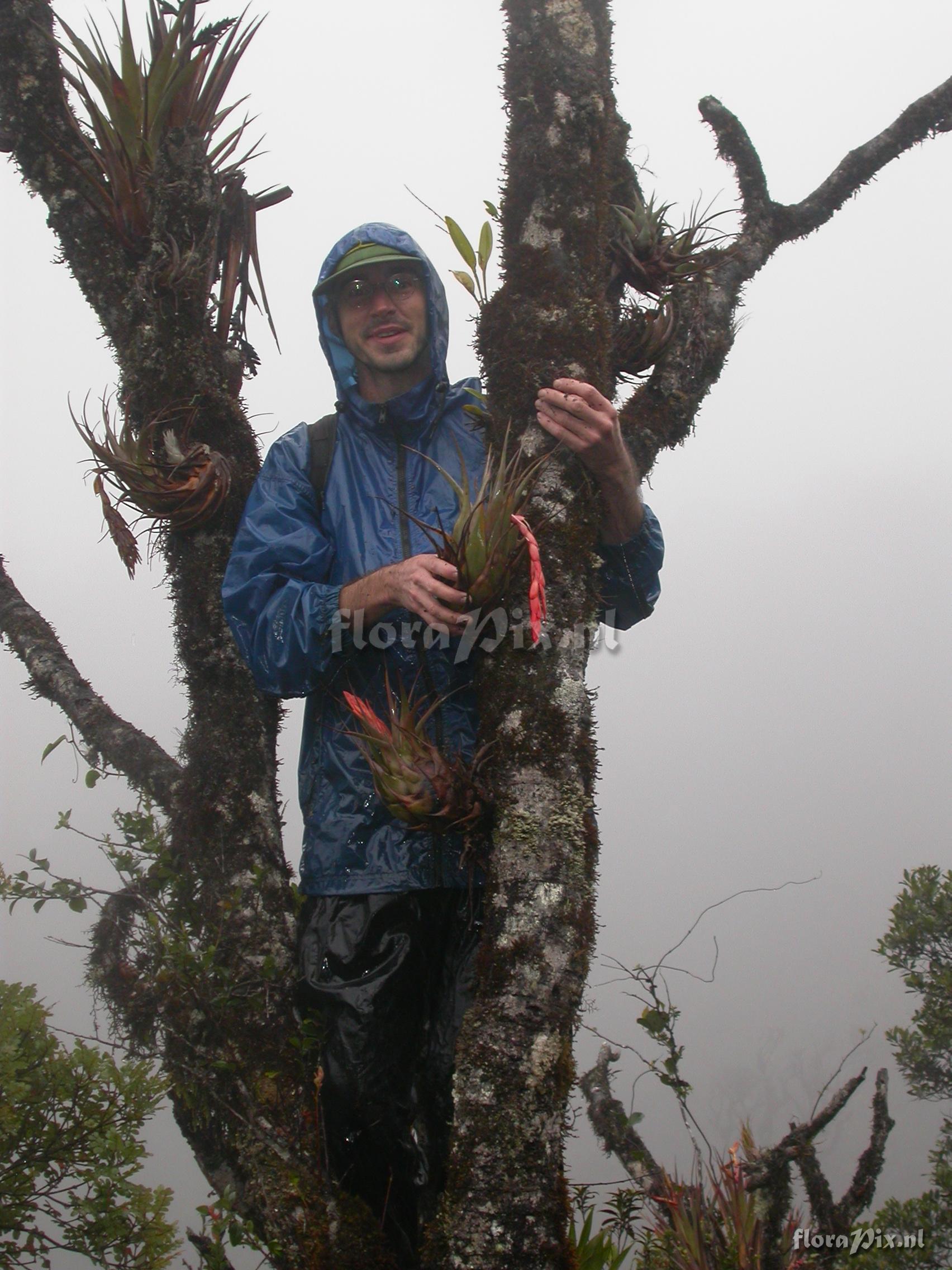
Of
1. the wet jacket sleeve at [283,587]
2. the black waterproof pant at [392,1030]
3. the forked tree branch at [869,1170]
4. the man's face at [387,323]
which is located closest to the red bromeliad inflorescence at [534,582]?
the wet jacket sleeve at [283,587]

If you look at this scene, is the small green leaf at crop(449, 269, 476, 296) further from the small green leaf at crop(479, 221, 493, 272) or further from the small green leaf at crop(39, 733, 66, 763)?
the small green leaf at crop(39, 733, 66, 763)

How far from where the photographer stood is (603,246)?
8.89 ft

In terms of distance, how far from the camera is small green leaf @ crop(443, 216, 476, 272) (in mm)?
2637

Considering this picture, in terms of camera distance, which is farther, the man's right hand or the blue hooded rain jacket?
the blue hooded rain jacket

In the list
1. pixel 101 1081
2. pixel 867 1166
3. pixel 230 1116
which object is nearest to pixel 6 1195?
pixel 101 1081

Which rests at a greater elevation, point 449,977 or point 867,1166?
point 449,977

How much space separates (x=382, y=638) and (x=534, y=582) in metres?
0.54

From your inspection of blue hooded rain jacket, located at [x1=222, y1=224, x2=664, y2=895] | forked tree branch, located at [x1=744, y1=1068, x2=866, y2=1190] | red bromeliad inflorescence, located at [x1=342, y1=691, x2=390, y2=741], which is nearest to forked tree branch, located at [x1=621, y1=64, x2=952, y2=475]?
blue hooded rain jacket, located at [x1=222, y1=224, x2=664, y2=895]

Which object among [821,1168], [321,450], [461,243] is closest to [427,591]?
[321,450]

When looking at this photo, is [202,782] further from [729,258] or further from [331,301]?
[729,258]

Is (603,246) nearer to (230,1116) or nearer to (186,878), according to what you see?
(186,878)

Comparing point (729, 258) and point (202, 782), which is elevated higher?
point (729, 258)

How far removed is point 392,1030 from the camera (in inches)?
96.5

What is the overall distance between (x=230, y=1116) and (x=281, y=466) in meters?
1.72
